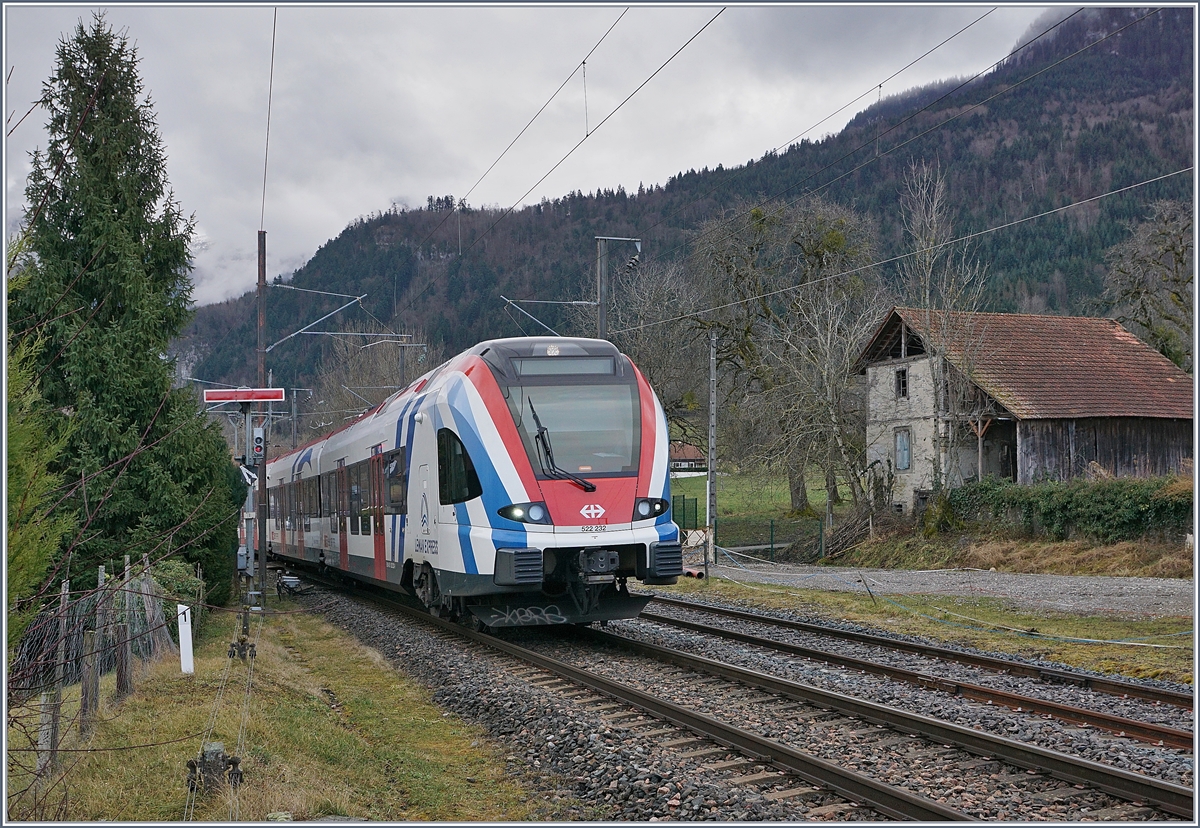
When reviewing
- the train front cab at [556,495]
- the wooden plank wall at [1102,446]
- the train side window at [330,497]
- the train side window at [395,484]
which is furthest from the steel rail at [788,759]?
the wooden plank wall at [1102,446]

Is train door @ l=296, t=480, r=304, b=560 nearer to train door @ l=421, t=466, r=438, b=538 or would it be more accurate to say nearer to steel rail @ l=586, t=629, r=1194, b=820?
train door @ l=421, t=466, r=438, b=538

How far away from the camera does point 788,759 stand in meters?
6.96

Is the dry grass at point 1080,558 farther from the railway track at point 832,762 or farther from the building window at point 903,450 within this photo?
the railway track at point 832,762

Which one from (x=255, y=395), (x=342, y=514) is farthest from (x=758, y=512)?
(x=255, y=395)

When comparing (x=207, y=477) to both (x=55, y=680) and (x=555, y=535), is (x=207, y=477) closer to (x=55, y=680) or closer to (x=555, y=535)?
(x=555, y=535)

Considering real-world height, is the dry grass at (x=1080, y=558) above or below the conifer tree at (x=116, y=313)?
below

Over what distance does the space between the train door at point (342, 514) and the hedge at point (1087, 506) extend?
62.6 ft

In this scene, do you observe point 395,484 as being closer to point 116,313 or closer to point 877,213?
point 116,313

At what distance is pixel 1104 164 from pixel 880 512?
103 meters

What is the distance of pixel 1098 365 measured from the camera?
35594mm

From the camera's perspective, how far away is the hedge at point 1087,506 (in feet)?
83.0

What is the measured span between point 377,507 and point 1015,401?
74.3 ft

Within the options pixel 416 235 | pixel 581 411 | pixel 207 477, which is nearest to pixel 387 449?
pixel 207 477

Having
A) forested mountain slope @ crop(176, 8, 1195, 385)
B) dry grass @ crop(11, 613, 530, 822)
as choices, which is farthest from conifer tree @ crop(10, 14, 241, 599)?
forested mountain slope @ crop(176, 8, 1195, 385)
